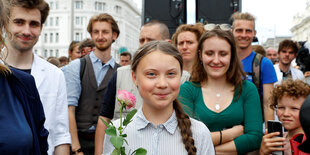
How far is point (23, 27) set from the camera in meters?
2.58

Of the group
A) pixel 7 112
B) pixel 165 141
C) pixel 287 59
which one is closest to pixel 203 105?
pixel 165 141

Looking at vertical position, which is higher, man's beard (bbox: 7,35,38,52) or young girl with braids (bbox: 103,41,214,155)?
man's beard (bbox: 7,35,38,52)

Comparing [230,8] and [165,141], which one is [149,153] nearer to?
[165,141]

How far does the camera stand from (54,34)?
7644 centimetres

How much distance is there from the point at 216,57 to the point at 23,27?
154 centimetres

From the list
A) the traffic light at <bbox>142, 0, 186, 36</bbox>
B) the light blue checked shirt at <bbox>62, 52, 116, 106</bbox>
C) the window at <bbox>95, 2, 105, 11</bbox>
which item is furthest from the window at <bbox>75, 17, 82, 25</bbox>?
the light blue checked shirt at <bbox>62, 52, 116, 106</bbox>

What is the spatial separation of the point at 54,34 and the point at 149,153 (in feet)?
258

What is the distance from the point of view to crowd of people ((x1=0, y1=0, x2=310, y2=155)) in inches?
69.2

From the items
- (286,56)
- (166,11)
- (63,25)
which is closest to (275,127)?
(286,56)

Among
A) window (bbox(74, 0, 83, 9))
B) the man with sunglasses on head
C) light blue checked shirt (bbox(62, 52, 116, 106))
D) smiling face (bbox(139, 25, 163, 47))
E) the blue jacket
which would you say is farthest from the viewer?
window (bbox(74, 0, 83, 9))

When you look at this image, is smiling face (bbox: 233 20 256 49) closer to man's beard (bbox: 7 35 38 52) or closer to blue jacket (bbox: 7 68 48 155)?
man's beard (bbox: 7 35 38 52)

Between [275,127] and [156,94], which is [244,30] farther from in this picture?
[156,94]

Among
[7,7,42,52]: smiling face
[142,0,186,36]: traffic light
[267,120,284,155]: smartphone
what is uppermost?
[142,0,186,36]: traffic light

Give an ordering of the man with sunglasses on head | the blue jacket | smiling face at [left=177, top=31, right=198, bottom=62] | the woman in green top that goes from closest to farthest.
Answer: the blue jacket, the woman in green top, the man with sunglasses on head, smiling face at [left=177, top=31, right=198, bottom=62]
